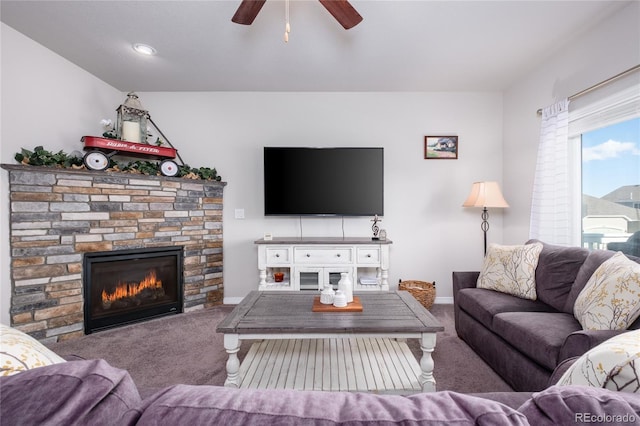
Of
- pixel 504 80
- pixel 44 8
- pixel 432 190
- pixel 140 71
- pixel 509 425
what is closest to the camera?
pixel 509 425

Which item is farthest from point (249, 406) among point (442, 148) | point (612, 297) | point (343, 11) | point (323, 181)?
point (442, 148)

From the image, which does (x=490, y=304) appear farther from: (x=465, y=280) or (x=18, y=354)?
(x=18, y=354)

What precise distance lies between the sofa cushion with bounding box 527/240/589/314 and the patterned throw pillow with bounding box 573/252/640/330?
284mm

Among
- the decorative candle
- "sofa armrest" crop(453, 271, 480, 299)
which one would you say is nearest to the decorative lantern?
the decorative candle

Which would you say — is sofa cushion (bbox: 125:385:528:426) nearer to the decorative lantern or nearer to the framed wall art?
the decorative lantern

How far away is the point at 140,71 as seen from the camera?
2.91 m

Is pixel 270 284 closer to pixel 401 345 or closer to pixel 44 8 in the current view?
pixel 401 345

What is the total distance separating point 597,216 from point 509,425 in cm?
284

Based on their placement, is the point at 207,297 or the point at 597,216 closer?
the point at 597,216

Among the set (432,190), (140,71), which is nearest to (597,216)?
(432,190)

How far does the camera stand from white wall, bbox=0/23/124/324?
223 centimetres

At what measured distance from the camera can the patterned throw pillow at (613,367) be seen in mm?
610

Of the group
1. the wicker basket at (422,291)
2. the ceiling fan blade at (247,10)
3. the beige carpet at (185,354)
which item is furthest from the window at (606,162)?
the ceiling fan blade at (247,10)

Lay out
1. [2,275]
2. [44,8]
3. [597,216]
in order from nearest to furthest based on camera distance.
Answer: [44,8]
[2,275]
[597,216]
